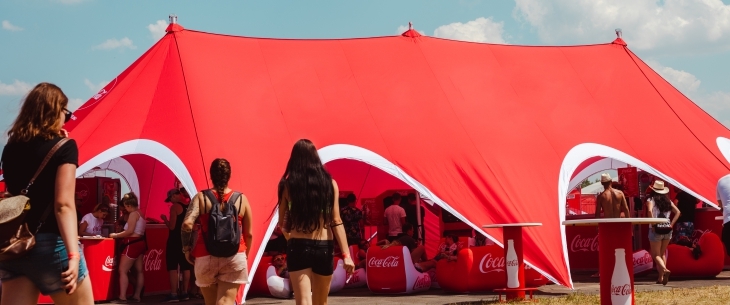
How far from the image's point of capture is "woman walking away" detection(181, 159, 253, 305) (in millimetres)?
6070

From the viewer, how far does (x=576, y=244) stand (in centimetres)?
1661

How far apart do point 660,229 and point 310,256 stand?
320 inches

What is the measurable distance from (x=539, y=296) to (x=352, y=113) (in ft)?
12.0

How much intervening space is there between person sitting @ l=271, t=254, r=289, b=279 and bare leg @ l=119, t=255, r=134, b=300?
192 centimetres

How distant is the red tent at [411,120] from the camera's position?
1167 cm

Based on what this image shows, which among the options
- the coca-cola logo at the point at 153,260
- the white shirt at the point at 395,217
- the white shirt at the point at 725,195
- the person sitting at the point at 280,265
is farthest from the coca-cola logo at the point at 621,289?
the coca-cola logo at the point at 153,260

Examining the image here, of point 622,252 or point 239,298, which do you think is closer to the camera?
point 622,252

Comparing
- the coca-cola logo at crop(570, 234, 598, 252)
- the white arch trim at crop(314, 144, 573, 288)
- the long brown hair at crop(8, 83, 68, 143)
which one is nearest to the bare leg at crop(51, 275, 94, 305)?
the long brown hair at crop(8, 83, 68, 143)

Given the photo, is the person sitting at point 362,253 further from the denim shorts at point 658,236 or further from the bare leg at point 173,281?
the denim shorts at point 658,236

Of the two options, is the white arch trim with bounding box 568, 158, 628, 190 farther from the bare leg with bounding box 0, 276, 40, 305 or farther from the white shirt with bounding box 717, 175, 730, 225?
the bare leg with bounding box 0, 276, 40, 305

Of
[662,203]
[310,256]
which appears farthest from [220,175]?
[662,203]

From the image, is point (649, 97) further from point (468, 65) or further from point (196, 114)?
point (196, 114)

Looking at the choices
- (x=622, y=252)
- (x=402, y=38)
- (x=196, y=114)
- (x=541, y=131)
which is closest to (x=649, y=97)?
(x=541, y=131)

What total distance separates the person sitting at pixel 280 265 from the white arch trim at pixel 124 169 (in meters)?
5.42
